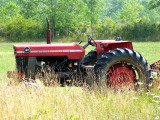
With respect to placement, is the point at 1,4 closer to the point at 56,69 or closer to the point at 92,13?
the point at 92,13

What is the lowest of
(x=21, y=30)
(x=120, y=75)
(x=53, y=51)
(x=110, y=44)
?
(x=21, y=30)

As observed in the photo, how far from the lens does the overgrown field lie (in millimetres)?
5223

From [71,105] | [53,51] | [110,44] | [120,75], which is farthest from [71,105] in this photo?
[110,44]

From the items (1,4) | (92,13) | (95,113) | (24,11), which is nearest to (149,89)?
(95,113)

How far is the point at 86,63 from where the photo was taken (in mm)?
8000

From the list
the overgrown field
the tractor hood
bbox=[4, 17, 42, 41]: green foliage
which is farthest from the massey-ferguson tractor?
A: bbox=[4, 17, 42, 41]: green foliage

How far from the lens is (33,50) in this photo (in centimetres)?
782

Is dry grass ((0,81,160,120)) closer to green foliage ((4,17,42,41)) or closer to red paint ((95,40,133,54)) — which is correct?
red paint ((95,40,133,54))

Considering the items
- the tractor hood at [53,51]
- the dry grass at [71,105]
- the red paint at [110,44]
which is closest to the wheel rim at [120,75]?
the red paint at [110,44]

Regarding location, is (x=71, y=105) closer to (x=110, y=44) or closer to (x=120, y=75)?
(x=120, y=75)

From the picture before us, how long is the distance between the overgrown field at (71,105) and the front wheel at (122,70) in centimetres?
58

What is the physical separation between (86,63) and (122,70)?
2.72ft

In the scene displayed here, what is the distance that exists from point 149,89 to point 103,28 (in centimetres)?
3632

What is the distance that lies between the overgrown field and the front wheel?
583mm
